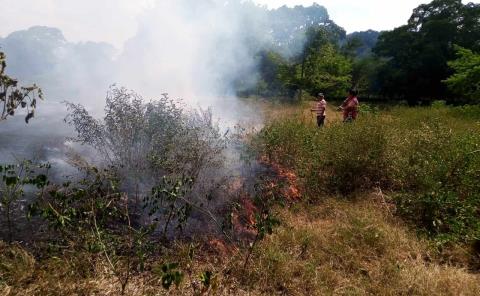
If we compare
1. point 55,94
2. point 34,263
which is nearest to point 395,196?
point 34,263

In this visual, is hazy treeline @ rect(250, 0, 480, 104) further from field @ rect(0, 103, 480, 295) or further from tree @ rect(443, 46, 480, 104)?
field @ rect(0, 103, 480, 295)

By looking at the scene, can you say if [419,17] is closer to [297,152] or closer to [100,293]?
[297,152]

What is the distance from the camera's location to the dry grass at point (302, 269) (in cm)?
285

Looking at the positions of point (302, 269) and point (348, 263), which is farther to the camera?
point (348, 263)

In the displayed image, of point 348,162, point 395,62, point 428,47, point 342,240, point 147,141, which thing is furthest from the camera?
point 395,62

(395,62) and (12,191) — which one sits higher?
(395,62)

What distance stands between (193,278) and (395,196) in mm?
2906

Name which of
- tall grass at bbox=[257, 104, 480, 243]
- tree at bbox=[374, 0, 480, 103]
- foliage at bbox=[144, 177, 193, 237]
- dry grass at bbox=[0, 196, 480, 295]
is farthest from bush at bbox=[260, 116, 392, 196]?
tree at bbox=[374, 0, 480, 103]

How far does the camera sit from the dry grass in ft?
9.36

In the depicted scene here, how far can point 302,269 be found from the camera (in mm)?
3391

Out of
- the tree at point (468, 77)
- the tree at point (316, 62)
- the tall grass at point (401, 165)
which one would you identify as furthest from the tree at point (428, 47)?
the tall grass at point (401, 165)

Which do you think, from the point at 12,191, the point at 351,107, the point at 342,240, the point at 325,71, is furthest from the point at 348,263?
the point at 325,71

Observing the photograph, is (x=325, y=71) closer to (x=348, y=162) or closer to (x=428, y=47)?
(x=428, y=47)

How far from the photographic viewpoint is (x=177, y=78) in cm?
1484
